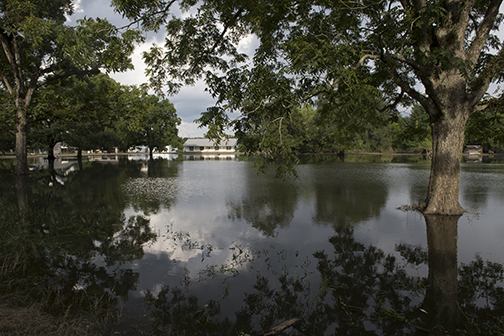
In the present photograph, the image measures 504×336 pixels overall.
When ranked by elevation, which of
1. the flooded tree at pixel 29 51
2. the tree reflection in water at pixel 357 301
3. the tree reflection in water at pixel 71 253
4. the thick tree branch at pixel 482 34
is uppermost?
the flooded tree at pixel 29 51

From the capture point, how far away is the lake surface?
13.9ft

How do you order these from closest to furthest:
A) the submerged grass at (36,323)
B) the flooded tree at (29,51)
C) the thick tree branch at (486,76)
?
the submerged grass at (36,323), the thick tree branch at (486,76), the flooded tree at (29,51)

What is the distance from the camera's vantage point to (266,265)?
6.11 m

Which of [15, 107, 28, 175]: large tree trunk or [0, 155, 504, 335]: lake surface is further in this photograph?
[15, 107, 28, 175]: large tree trunk

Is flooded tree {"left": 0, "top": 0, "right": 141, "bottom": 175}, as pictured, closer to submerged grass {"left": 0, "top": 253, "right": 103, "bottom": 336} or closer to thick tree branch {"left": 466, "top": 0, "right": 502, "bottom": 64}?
submerged grass {"left": 0, "top": 253, "right": 103, "bottom": 336}

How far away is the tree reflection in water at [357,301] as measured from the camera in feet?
13.3

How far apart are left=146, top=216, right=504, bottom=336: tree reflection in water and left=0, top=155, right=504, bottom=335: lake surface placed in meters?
0.02

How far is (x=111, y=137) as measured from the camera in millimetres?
63031

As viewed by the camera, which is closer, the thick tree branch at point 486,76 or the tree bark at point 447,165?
the thick tree branch at point 486,76

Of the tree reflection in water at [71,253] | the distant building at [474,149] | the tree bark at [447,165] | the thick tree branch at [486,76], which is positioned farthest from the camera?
the distant building at [474,149]

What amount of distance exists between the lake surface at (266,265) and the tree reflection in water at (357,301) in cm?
2

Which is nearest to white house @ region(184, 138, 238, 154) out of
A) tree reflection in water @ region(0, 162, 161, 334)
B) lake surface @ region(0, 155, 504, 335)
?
tree reflection in water @ region(0, 162, 161, 334)

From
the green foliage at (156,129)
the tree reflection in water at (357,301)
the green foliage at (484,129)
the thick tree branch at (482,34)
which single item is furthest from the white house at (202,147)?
the tree reflection in water at (357,301)

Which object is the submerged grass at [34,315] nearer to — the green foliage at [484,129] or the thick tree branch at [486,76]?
the thick tree branch at [486,76]
